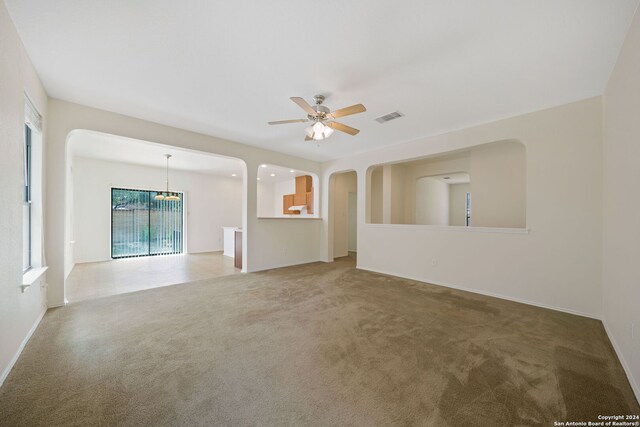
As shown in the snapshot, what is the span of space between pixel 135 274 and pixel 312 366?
502 cm

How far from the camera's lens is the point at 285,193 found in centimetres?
1044

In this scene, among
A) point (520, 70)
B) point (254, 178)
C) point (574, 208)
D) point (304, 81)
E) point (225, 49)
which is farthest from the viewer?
point (254, 178)

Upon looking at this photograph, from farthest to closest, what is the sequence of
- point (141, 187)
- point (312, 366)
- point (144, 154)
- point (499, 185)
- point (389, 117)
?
1. point (141, 187)
2. point (144, 154)
3. point (499, 185)
4. point (389, 117)
5. point (312, 366)

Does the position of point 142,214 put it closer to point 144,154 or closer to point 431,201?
point 144,154

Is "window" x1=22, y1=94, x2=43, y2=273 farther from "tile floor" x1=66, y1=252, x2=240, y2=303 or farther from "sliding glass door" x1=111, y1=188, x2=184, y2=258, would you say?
"sliding glass door" x1=111, y1=188, x2=184, y2=258

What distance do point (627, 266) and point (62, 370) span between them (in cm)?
466

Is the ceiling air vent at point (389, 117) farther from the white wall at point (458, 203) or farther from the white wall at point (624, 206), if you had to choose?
the white wall at point (458, 203)

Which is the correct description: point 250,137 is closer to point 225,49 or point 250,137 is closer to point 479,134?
point 225,49

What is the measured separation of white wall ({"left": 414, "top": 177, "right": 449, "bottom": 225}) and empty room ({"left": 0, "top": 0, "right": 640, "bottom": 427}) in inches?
118

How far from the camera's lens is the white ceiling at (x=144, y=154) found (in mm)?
4953

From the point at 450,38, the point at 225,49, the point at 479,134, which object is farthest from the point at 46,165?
the point at 479,134

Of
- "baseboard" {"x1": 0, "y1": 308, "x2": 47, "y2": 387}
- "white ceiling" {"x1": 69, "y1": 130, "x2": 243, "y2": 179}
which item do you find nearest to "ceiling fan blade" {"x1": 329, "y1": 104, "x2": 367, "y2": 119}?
"white ceiling" {"x1": 69, "y1": 130, "x2": 243, "y2": 179}

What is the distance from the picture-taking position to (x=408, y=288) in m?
4.17

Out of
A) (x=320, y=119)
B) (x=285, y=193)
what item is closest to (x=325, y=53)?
(x=320, y=119)
